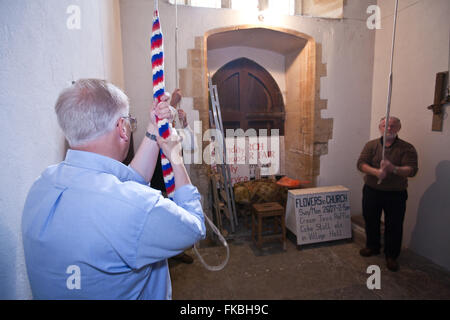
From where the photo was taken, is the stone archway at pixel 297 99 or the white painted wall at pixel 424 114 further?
the stone archway at pixel 297 99

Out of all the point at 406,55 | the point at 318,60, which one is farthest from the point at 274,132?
the point at 406,55

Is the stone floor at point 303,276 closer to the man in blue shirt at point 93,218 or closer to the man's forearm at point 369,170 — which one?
the man's forearm at point 369,170

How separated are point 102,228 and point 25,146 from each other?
44cm

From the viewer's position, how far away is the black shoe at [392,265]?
259cm

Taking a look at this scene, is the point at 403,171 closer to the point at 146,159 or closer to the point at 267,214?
the point at 267,214

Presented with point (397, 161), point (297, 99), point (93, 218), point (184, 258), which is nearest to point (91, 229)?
point (93, 218)

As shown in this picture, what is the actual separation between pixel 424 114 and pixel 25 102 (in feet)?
11.7

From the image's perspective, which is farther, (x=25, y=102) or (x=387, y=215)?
(x=387, y=215)

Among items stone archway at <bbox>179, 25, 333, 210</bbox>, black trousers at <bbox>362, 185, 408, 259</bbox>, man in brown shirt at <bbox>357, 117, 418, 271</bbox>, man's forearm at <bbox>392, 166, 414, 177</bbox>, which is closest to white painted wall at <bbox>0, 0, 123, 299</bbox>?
stone archway at <bbox>179, 25, 333, 210</bbox>

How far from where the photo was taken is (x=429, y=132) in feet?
9.21

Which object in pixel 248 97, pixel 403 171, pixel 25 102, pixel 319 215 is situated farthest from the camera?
pixel 248 97

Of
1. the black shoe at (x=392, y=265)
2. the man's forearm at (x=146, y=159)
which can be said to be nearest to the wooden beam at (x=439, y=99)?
the black shoe at (x=392, y=265)

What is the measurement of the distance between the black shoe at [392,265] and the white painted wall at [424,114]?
0.55 metres

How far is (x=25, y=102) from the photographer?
2.64 feet
